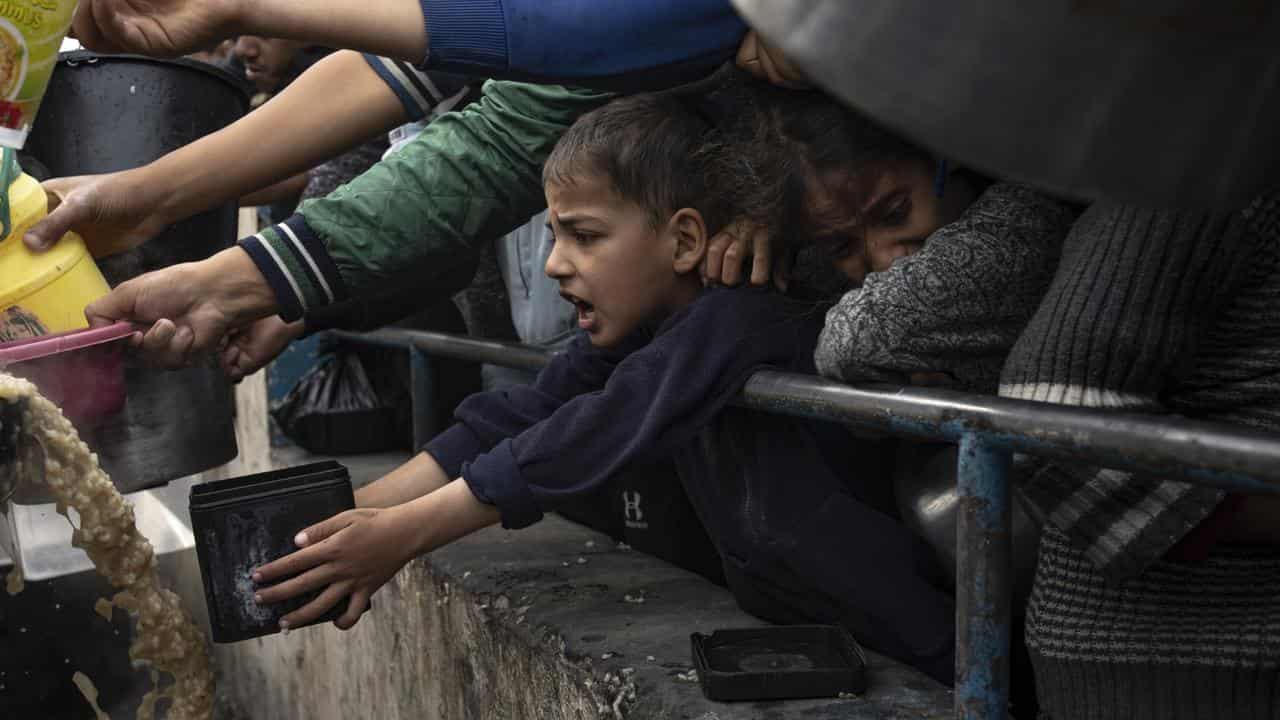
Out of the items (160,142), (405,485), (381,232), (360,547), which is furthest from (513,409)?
(160,142)

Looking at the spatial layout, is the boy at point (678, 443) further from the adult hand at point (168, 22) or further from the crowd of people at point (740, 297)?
the adult hand at point (168, 22)

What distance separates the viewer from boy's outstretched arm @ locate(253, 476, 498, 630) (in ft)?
5.22

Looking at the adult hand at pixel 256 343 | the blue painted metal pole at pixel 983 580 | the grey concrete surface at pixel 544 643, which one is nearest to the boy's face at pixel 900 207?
the blue painted metal pole at pixel 983 580

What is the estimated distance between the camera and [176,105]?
2223 millimetres

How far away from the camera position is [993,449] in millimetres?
1145

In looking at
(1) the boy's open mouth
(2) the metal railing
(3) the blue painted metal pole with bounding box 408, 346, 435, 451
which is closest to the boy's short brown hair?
(1) the boy's open mouth

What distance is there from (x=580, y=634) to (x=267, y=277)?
763mm

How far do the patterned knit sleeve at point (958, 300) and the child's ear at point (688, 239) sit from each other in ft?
1.49

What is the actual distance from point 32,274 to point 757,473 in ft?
3.67

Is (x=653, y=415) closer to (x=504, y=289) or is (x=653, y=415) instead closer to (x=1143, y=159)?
(x=1143, y=159)

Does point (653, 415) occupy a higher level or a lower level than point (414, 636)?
higher

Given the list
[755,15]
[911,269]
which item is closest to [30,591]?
[911,269]

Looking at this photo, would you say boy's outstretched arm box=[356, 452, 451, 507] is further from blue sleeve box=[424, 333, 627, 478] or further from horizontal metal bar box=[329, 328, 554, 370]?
horizontal metal bar box=[329, 328, 554, 370]

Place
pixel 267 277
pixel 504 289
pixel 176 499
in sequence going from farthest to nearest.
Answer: pixel 176 499
pixel 504 289
pixel 267 277
